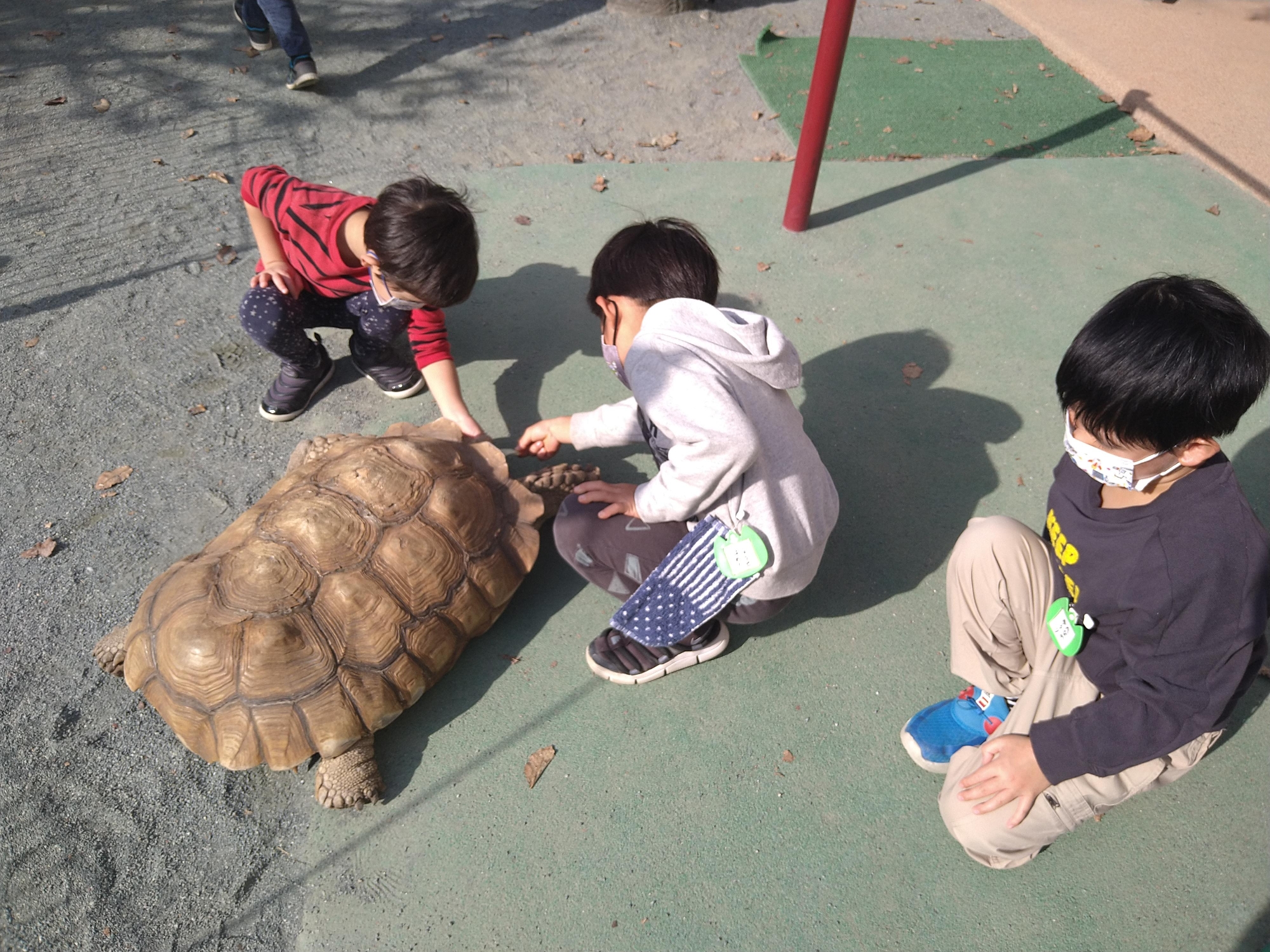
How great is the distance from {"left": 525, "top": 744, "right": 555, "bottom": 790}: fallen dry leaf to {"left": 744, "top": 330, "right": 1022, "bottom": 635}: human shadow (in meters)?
0.78

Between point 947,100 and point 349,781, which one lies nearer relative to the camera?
point 349,781

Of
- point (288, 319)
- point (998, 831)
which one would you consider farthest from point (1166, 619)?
point (288, 319)

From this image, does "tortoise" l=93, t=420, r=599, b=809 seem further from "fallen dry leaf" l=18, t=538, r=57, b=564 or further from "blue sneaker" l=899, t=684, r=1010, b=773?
"blue sneaker" l=899, t=684, r=1010, b=773

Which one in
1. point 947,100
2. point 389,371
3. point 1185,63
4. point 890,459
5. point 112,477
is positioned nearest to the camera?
point 112,477

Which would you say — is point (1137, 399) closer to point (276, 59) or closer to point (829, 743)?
point (829, 743)

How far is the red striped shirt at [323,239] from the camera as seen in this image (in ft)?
9.73

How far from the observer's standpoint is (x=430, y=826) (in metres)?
2.19

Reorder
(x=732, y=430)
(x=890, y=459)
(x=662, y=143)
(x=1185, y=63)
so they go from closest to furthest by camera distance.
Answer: (x=732, y=430) → (x=890, y=459) → (x=662, y=143) → (x=1185, y=63)

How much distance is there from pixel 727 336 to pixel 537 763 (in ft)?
4.47

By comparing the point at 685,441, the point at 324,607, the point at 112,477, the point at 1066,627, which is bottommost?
the point at 112,477

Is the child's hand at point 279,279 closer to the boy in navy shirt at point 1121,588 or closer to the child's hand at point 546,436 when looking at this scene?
the child's hand at point 546,436

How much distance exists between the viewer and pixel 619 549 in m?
2.41

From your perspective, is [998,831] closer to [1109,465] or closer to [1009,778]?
[1009,778]

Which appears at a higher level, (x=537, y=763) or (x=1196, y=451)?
(x=1196, y=451)
